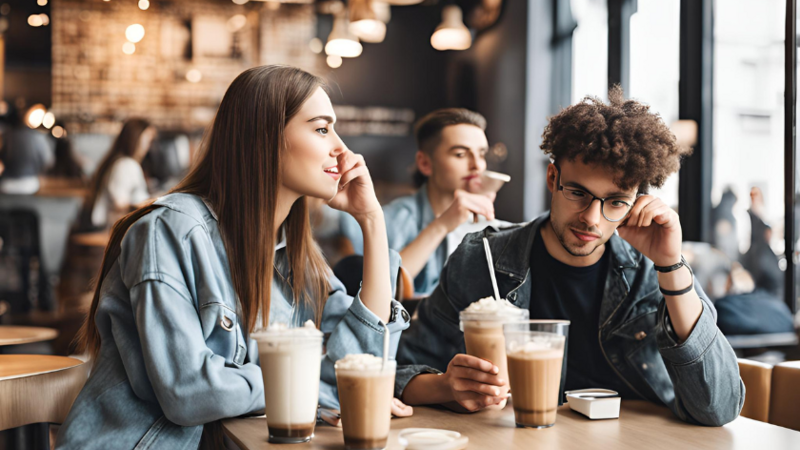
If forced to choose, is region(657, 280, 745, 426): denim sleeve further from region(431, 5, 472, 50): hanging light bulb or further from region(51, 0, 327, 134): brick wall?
region(51, 0, 327, 134): brick wall

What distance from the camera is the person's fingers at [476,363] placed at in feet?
4.31

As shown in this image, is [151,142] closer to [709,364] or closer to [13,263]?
[13,263]

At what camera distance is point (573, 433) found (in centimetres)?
121

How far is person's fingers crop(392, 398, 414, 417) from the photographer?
4.40 feet

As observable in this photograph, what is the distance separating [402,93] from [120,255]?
259 inches

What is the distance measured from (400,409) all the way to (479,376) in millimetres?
169

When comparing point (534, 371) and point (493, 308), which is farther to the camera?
point (493, 308)

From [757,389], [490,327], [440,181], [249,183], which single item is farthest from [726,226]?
[249,183]

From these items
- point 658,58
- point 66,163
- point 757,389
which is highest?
point 658,58

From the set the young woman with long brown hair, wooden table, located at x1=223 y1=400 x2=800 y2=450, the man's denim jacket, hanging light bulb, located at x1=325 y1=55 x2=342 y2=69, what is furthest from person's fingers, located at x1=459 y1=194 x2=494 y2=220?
hanging light bulb, located at x1=325 y1=55 x2=342 y2=69

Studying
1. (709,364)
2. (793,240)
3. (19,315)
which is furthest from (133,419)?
(19,315)

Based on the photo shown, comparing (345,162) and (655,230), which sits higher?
(345,162)

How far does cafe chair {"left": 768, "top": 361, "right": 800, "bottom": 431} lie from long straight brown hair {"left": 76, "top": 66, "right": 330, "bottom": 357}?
1.05m

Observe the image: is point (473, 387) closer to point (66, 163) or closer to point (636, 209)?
point (636, 209)
